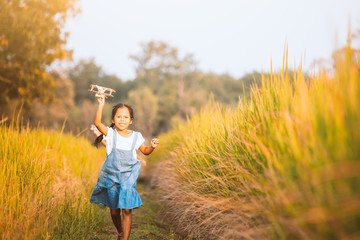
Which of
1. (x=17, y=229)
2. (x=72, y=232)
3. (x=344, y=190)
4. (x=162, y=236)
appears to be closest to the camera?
(x=344, y=190)

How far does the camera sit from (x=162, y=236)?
375 centimetres

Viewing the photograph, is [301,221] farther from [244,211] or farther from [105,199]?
[105,199]

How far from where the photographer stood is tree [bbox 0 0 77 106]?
9.42 metres

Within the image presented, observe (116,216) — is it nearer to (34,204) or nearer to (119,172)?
(119,172)

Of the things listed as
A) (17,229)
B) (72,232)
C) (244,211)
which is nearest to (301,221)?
(244,211)

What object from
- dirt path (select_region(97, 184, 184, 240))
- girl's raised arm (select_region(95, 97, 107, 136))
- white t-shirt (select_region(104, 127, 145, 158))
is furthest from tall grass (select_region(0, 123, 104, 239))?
girl's raised arm (select_region(95, 97, 107, 136))

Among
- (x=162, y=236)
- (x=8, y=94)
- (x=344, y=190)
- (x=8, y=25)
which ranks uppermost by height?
(x=8, y=25)

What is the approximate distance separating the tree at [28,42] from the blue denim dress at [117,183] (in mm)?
7421

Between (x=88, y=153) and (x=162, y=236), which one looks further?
(x=88, y=153)

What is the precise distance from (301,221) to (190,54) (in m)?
49.3

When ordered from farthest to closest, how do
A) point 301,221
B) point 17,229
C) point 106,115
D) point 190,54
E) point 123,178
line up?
1. point 190,54
2. point 106,115
3. point 123,178
4. point 17,229
5. point 301,221

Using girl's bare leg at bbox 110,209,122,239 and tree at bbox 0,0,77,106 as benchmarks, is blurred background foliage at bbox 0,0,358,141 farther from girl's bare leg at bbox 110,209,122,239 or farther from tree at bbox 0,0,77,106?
girl's bare leg at bbox 110,209,122,239

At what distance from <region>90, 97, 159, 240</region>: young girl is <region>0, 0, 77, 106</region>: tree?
727 cm

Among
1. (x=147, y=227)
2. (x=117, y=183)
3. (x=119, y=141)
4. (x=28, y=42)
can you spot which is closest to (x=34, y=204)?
(x=117, y=183)
